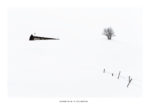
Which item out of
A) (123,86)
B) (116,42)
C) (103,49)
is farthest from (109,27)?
(123,86)

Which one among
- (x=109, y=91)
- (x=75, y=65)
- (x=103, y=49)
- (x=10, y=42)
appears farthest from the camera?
(x=103, y=49)

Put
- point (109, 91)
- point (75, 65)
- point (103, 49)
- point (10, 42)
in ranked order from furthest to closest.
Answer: point (103, 49)
point (10, 42)
point (75, 65)
point (109, 91)

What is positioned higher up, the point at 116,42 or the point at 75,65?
the point at 116,42

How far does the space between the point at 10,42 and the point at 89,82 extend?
28.7ft

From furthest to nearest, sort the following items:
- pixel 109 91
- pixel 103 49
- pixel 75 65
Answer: pixel 103 49, pixel 75 65, pixel 109 91

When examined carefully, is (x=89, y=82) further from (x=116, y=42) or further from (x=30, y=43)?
(x=116, y=42)

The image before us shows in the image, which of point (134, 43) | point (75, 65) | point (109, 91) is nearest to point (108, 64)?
point (75, 65)

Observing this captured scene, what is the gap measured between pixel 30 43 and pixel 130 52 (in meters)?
8.69

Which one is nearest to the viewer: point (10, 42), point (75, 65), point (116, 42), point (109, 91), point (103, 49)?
point (109, 91)

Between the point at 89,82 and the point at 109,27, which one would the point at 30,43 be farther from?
the point at 89,82

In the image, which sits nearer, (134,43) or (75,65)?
(75,65)

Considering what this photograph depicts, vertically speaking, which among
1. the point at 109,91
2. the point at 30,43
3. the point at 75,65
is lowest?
the point at 109,91

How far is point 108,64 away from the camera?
67.9 feet

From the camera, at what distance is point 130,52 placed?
80.8 ft
